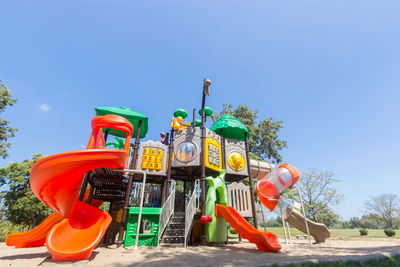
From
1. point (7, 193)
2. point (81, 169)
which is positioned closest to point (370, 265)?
point (81, 169)

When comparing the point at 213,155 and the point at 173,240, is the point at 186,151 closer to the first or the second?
the point at 213,155

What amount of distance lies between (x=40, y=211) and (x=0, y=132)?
337 inches

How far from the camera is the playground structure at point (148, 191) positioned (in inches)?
209

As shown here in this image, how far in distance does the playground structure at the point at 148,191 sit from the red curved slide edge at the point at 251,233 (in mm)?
35

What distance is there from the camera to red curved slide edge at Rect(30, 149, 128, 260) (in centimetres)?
494

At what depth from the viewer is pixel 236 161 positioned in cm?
1141

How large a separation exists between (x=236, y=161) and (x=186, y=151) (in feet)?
10.5

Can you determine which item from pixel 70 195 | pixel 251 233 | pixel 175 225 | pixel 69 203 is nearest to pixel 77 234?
pixel 69 203

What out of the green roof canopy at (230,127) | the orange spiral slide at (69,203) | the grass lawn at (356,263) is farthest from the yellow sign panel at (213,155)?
the grass lawn at (356,263)

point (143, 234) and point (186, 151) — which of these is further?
point (186, 151)

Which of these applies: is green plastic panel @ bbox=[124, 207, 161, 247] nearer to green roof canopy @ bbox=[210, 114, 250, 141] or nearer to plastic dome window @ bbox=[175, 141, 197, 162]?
plastic dome window @ bbox=[175, 141, 197, 162]

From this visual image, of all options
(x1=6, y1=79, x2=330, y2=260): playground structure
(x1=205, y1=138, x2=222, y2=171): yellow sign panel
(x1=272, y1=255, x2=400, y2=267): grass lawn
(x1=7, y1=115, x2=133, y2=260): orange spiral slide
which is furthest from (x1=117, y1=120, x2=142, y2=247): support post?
(x1=272, y1=255, x2=400, y2=267): grass lawn

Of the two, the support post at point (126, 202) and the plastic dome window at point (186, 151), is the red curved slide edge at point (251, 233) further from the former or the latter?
the support post at point (126, 202)

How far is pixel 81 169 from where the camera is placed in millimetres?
5340
